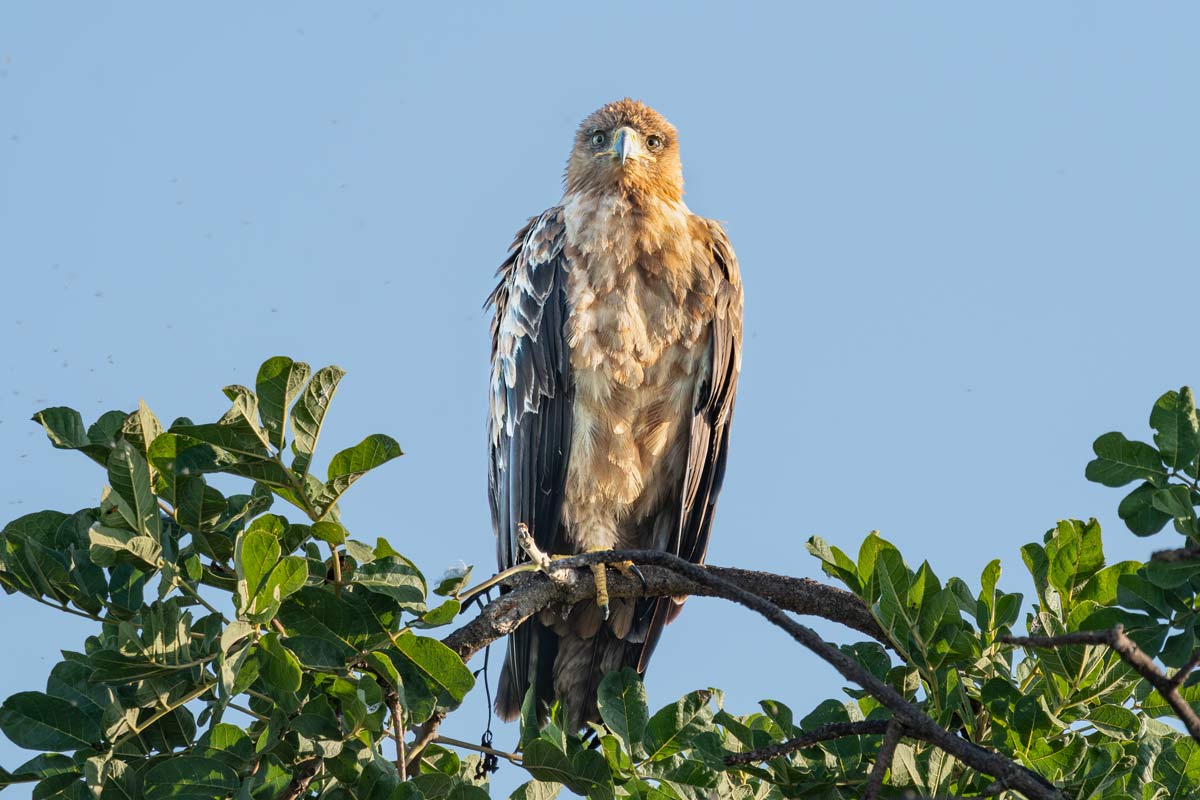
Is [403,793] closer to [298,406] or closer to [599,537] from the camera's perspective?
[298,406]

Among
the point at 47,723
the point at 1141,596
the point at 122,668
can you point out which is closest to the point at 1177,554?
the point at 1141,596

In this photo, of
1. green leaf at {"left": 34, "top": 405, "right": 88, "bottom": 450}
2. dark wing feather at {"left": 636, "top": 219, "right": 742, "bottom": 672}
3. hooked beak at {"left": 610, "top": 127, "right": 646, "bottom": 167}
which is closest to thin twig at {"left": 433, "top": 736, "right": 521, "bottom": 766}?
green leaf at {"left": 34, "top": 405, "right": 88, "bottom": 450}

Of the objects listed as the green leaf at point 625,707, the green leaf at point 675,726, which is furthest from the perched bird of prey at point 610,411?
the green leaf at point 675,726

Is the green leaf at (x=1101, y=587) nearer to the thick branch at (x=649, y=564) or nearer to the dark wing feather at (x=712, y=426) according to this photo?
the thick branch at (x=649, y=564)

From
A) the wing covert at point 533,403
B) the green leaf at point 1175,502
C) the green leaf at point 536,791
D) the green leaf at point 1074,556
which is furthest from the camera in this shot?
the wing covert at point 533,403

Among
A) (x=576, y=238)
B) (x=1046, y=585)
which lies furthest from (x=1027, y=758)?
(x=576, y=238)

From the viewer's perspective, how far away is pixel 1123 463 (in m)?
2.88

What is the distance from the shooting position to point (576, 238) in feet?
18.5

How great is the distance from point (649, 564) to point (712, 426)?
1.55 meters

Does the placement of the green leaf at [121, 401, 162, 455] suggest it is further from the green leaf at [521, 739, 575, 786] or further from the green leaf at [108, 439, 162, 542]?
the green leaf at [521, 739, 575, 786]

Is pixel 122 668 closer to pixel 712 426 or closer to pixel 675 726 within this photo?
pixel 675 726

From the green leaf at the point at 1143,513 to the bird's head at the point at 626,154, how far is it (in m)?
3.46

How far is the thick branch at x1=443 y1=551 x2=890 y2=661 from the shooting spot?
375 centimetres

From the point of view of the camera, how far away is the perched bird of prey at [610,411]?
522 centimetres
